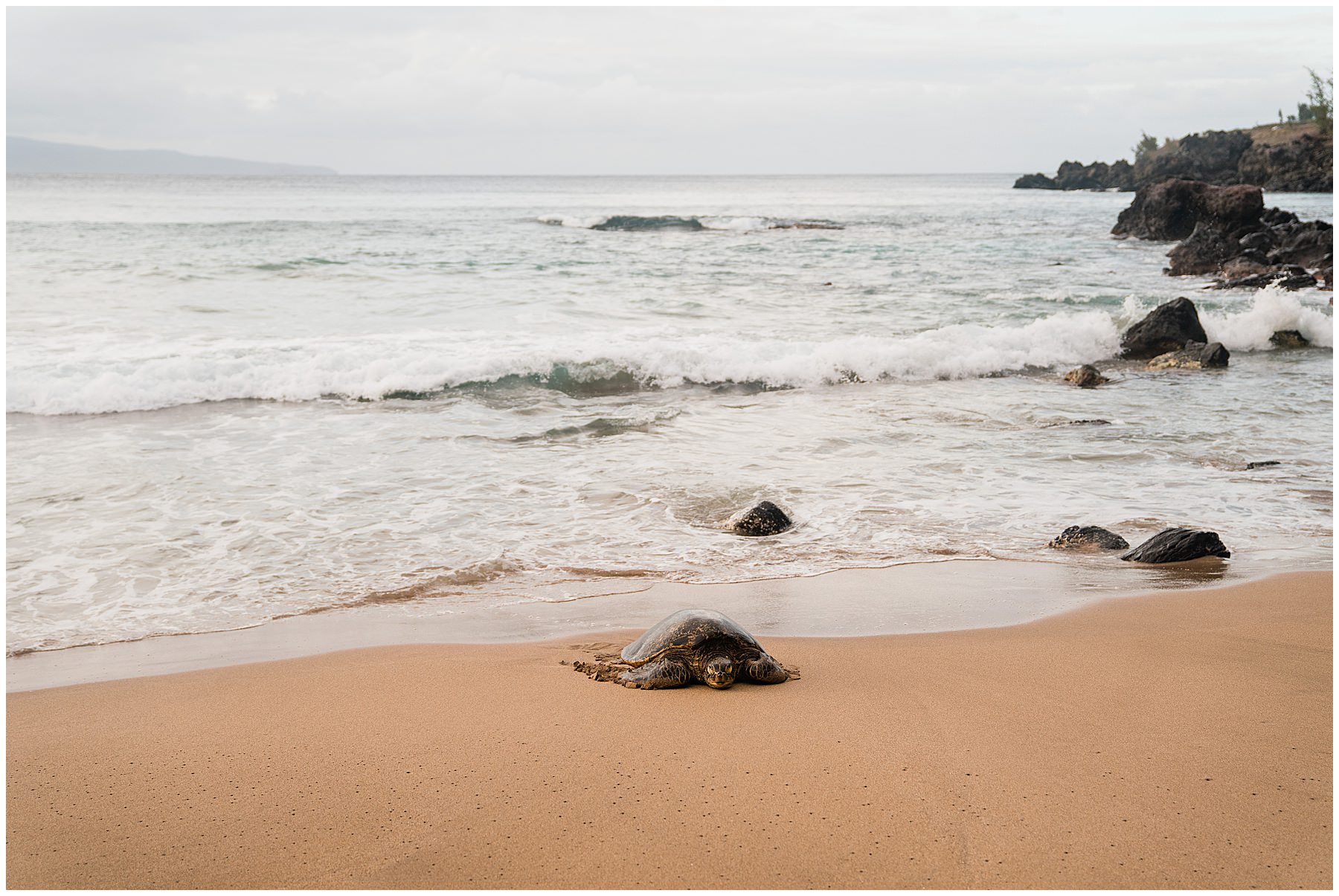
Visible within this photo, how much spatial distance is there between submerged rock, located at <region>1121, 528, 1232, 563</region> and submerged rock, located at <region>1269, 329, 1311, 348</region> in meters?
11.2

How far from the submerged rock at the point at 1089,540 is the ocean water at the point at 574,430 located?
14cm

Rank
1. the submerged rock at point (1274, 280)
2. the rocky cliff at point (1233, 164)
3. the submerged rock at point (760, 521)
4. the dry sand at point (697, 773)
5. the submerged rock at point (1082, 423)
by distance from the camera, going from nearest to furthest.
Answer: the dry sand at point (697, 773)
the submerged rock at point (760, 521)
the submerged rock at point (1082, 423)
the submerged rock at point (1274, 280)
the rocky cliff at point (1233, 164)

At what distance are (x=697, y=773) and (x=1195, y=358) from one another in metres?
12.6

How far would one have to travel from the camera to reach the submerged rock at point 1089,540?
5.75 metres

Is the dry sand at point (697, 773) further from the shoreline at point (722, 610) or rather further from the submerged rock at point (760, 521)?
the submerged rock at point (760, 521)

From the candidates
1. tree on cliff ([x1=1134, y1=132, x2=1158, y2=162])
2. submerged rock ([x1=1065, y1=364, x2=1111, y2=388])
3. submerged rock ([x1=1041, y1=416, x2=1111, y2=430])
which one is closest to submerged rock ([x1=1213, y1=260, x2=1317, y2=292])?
submerged rock ([x1=1065, y1=364, x2=1111, y2=388])

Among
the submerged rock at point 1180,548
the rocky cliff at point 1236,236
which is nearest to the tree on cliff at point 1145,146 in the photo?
the rocky cliff at point 1236,236

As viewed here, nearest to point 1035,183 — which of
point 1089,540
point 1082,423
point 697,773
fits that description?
point 1082,423

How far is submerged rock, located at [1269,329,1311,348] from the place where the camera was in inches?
570

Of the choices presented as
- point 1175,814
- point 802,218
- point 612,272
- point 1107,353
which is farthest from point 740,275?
point 802,218

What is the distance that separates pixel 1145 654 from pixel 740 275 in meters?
18.0

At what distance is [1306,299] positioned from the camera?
17594 millimetres

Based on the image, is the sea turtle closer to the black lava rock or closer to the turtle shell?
the turtle shell

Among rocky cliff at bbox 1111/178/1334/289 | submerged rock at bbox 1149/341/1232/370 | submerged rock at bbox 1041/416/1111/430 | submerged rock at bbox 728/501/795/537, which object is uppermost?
rocky cliff at bbox 1111/178/1334/289
